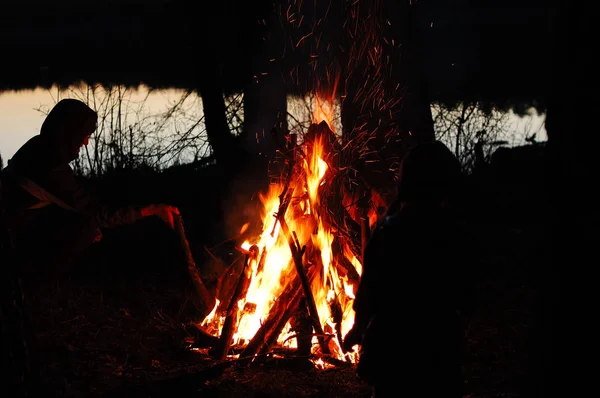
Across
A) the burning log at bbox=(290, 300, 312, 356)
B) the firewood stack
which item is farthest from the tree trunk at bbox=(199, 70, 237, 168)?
the burning log at bbox=(290, 300, 312, 356)

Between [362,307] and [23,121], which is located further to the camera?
[23,121]

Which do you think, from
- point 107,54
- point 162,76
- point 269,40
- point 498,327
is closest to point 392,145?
point 498,327

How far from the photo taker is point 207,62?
368 inches

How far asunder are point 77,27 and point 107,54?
21.7ft

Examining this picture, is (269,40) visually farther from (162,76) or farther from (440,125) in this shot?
(162,76)

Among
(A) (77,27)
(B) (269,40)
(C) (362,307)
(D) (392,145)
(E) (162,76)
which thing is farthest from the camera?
(A) (77,27)

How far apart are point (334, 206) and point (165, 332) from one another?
177 cm

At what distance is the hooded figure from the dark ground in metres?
0.39

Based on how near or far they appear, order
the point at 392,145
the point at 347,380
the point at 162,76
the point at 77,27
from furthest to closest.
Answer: the point at 77,27, the point at 162,76, the point at 392,145, the point at 347,380

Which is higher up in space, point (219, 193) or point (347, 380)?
point (219, 193)

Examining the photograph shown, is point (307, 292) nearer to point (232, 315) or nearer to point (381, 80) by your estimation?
point (232, 315)

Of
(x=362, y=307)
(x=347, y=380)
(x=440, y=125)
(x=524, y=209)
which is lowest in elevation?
(x=347, y=380)

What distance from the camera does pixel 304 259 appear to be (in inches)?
210

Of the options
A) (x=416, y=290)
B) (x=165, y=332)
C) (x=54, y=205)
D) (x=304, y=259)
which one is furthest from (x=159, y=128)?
(x=416, y=290)
